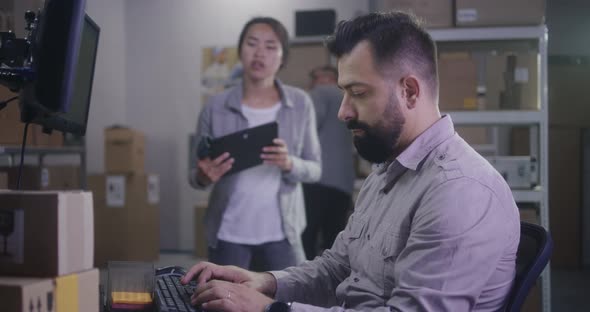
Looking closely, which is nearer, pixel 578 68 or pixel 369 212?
pixel 369 212

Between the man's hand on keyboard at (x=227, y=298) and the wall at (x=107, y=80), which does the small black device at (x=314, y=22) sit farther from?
the man's hand on keyboard at (x=227, y=298)

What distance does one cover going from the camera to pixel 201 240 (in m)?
5.32

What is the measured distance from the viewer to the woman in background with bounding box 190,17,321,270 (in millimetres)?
1943

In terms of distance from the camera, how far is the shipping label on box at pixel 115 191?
4898 mm

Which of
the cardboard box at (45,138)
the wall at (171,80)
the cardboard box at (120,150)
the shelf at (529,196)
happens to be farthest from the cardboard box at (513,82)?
the wall at (171,80)

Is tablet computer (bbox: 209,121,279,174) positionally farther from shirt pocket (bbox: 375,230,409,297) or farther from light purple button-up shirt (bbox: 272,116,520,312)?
shirt pocket (bbox: 375,230,409,297)

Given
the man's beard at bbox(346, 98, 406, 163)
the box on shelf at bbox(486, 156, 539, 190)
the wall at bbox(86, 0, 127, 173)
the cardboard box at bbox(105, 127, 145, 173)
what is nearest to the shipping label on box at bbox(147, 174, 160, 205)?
the cardboard box at bbox(105, 127, 145, 173)

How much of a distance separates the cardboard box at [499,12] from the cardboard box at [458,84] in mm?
162

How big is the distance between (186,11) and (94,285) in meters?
5.27

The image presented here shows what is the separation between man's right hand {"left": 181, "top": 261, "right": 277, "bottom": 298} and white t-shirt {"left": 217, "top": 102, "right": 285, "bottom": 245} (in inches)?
27.1

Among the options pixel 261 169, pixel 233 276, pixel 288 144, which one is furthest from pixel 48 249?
pixel 288 144

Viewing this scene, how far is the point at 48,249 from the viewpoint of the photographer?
30.0 inches

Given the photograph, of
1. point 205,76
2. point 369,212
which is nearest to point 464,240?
point 369,212

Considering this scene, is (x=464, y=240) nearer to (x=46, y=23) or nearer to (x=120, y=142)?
(x=46, y=23)
